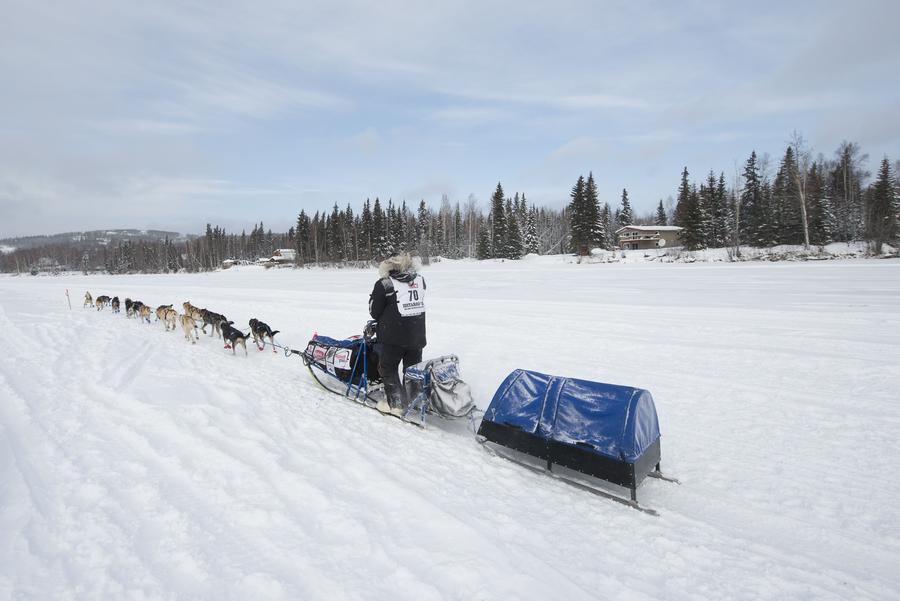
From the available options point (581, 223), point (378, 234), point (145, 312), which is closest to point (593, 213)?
point (581, 223)

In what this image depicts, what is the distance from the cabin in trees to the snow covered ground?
58285 mm

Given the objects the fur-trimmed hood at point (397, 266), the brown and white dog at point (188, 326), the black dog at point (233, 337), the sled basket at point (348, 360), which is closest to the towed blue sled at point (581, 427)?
the fur-trimmed hood at point (397, 266)

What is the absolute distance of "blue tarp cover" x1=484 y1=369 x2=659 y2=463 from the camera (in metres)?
3.80

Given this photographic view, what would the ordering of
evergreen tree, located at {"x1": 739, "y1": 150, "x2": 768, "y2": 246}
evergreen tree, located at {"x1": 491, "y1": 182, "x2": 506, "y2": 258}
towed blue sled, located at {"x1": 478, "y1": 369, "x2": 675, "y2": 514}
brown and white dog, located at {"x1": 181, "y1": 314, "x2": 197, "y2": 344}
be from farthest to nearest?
evergreen tree, located at {"x1": 491, "y1": 182, "x2": 506, "y2": 258}
evergreen tree, located at {"x1": 739, "y1": 150, "x2": 768, "y2": 246}
brown and white dog, located at {"x1": 181, "y1": 314, "x2": 197, "y2": 344}
towed blue sled, located at {"x1": 478, "y1": 369, "x2": 675, "y2": 514}

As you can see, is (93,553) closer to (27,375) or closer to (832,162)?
(27,375)

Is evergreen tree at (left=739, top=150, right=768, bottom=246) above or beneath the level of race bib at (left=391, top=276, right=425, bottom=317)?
above

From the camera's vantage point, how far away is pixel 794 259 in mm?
33094

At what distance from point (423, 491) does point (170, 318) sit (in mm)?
10940

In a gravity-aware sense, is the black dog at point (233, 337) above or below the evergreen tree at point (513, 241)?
below

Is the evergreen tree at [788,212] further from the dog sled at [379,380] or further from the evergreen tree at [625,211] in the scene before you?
the dog sled at [379,380]

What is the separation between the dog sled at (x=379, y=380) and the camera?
16.9 ft

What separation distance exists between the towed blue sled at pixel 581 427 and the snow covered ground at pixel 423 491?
261 mm

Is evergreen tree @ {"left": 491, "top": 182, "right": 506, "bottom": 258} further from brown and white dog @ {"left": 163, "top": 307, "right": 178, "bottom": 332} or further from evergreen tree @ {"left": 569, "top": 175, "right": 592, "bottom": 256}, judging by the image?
brown and white dog @ {"left": 163, "top": 307, "right": 178, "bottom": 332}

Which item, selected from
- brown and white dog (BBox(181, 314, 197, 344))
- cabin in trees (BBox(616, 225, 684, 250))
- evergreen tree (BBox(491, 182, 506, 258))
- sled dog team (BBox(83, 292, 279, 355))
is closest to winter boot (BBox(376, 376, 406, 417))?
sled dog team (BBox(83, 292, 279, 355))
